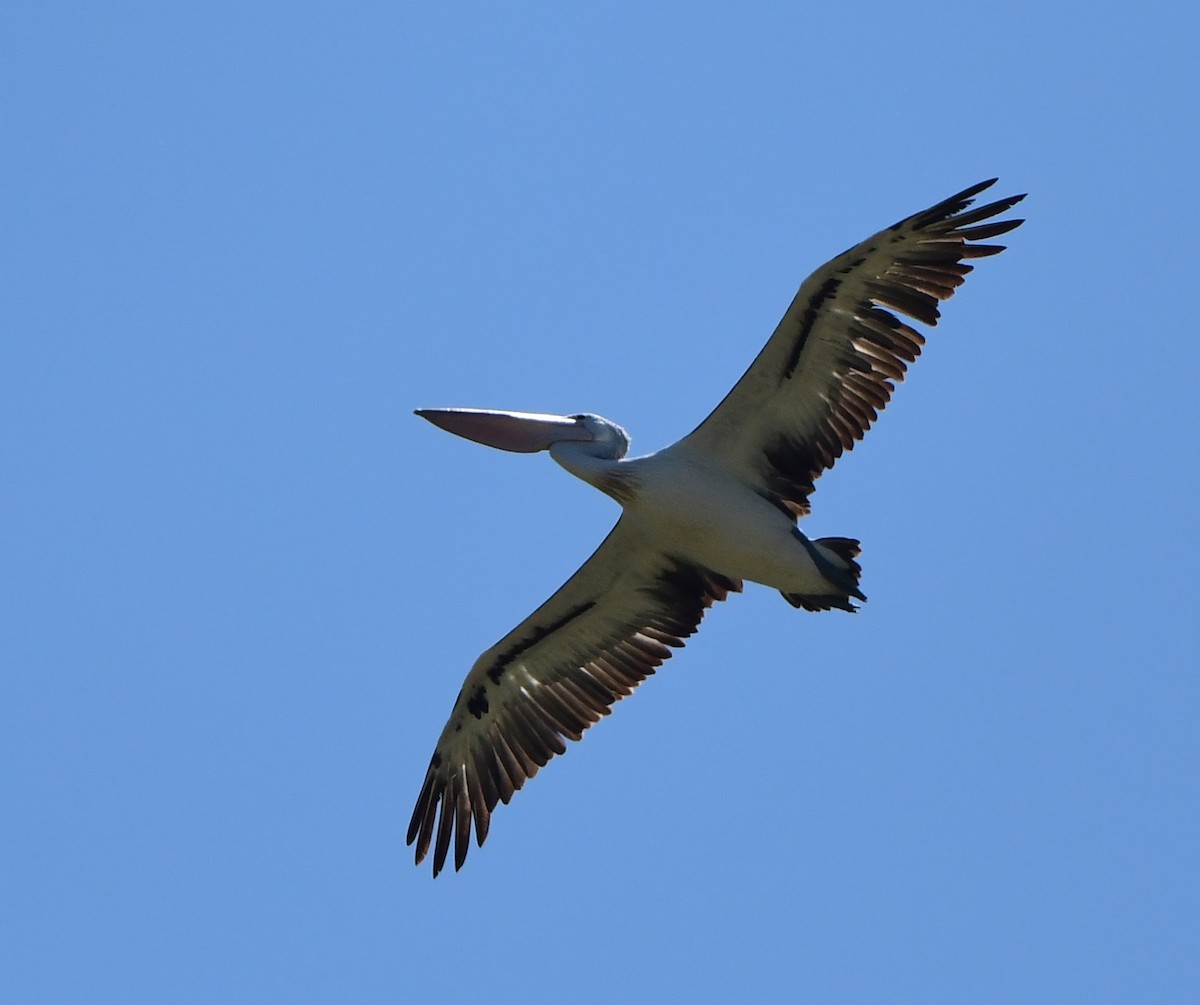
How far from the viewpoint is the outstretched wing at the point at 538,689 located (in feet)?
44.5

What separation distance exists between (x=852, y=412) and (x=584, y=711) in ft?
10.3

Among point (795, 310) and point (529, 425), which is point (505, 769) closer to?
point (529, 425)

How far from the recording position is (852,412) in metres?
12.7

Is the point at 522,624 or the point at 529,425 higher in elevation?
the point at 529,425

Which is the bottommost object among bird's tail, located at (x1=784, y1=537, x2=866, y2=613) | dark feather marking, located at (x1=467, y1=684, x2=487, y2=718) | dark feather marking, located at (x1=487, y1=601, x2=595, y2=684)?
bird's tail, located at (x1=784, y1=537, x2=866, y2=613)

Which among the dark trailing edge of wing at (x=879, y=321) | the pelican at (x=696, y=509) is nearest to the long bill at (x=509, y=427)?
the pelican at (x=696, y=509)

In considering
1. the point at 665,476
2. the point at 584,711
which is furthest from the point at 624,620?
the point at 665,476

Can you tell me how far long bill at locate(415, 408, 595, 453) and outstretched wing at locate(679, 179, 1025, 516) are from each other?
1.00 meters

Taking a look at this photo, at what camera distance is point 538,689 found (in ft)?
45.3

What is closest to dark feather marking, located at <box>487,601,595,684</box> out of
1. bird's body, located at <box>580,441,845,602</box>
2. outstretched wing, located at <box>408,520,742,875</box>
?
outstretched wing, located at <box>408,520,742,875</box>

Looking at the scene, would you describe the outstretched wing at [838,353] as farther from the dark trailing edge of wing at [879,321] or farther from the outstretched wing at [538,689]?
the outstretched wing at [538,689]

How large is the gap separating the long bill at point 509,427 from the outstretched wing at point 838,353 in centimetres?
100

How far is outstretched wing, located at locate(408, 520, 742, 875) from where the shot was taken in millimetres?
13570

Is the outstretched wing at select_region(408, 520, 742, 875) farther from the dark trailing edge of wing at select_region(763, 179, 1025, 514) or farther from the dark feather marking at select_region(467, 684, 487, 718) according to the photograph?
the dark trailing edge of wing at select_region(763, 179, 1025, 514)
